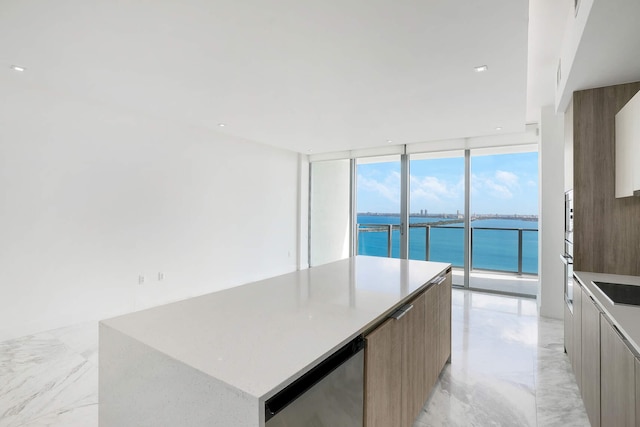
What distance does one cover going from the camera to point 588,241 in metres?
2.40

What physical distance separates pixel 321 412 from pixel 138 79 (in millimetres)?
3258

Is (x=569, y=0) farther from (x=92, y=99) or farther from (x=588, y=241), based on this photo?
(x=92, y=99)

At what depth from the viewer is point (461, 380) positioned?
8.11ft

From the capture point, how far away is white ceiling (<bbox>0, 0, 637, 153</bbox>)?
1961 millimetres

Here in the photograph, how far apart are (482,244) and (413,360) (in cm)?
464

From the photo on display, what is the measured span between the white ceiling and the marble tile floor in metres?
2.53

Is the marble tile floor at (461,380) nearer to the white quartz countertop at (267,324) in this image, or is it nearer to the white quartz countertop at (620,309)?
the white quartz countertop at (620,309)

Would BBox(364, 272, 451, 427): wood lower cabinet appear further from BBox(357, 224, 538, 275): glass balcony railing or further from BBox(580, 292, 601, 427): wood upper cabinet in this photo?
BBox(357, 224, 538, 275): glass balcony railing

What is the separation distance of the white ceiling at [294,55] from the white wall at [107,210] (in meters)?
0.38

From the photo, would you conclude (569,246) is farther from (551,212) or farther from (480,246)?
(480,246)

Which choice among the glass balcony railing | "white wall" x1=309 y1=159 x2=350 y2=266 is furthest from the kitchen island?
"white wall" x1=309 y1=159 x2=350 y2=266

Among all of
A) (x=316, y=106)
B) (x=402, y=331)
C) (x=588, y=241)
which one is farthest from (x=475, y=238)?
(x=402, y=331)

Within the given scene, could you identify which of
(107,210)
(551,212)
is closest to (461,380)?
(551,212)

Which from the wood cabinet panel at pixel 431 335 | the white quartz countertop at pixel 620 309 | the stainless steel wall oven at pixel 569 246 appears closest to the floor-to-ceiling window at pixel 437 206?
the stainless steel wall oven at pixel 569 246
